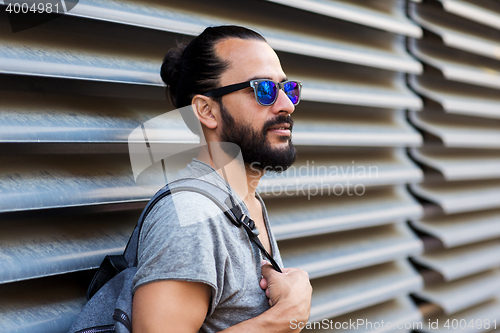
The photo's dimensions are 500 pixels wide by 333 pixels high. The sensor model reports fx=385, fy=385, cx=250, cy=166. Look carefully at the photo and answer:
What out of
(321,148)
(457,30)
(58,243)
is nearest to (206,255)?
(58,243)

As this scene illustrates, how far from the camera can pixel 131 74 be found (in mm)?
1746

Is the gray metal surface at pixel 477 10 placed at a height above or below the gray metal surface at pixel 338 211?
above

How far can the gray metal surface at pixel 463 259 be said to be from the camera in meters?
3.01

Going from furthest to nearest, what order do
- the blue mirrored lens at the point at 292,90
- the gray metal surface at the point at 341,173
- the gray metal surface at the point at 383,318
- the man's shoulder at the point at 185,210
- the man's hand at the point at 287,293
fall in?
the gray metal surface at the point at 383,318 < the gray metal surface at the point at 341,173 < the blue mirrored lens at the point at 292,90 < the man's hand at the point at 287,293 < the man's shoulder at the point at 185,210

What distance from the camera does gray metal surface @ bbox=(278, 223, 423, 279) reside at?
235 centimetres

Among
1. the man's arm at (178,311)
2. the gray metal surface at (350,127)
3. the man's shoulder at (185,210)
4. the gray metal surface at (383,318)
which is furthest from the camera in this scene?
the gray metal surface at (383,318)

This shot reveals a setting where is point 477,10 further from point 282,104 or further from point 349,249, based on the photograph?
point 282,104

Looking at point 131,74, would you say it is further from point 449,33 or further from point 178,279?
point 449,33

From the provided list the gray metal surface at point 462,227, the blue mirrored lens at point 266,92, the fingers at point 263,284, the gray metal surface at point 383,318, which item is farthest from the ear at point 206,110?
the gray metal surface at point 462,227

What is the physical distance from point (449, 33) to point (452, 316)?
235 centimetres

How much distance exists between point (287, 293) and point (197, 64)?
1101mm

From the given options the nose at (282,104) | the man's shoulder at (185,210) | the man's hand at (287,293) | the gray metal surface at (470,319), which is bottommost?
the gray metal surface at (470,319)

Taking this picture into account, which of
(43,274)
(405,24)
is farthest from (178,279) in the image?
(405,24)

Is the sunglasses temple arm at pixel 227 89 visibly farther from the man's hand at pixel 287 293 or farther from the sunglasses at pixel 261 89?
the man's hand at pixel 287 293
